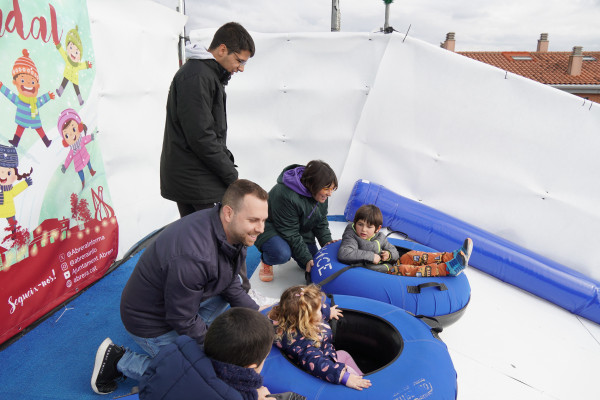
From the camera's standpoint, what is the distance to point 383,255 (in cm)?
273

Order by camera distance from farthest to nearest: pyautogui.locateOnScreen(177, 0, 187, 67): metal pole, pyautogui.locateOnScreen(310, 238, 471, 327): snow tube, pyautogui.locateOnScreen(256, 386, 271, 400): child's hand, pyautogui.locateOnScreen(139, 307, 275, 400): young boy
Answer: pyautogui.locateOnScreen(177, 0, 187, 67): metal pole, pyautogui.locateOnScreen(310, 238, 471, 327): snow tube, pyautogui.locateOnScreen(256, 386, 271, 400): child's hand, pyautogui.locateOnScreen(139, 307, 275, 400): young boy

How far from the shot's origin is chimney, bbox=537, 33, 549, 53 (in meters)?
20.1

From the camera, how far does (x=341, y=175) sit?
438 centimetres

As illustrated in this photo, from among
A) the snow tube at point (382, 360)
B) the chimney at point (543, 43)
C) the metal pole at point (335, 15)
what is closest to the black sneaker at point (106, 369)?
the snow tube at point (382, 360)

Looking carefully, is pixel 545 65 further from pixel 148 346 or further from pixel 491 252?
pixel 148 346

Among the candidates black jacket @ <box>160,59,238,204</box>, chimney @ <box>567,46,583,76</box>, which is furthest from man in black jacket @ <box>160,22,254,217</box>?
chimney @ <box>567,46,583,76</box>

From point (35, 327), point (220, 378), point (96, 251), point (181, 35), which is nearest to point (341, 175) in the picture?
point (181, 35)

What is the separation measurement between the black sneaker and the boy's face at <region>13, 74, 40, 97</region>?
1342 mm

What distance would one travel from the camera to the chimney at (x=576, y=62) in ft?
51.3

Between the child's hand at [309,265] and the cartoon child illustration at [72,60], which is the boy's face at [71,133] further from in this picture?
the child's hand at [309,265]

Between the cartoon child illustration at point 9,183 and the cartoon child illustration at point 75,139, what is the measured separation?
1.08 feet

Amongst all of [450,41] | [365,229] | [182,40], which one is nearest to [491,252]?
[365,229]

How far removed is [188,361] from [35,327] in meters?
1.71

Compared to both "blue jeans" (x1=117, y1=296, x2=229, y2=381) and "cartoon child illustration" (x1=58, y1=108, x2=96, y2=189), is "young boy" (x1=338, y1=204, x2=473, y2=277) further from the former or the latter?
"cartoon child illustration" (x1=58, y1=108, x2=96, y2=189)
